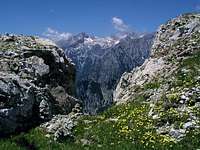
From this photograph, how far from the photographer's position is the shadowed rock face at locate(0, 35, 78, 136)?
32062mm

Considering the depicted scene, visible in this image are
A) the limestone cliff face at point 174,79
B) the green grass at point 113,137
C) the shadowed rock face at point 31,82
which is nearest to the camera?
the green grass at point 113,137

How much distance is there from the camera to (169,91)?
34.9 meters

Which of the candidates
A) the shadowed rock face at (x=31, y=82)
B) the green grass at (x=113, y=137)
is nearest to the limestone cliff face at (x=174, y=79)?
the green grass at (x=113, y=137)

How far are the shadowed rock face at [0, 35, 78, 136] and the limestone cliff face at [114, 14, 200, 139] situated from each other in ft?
22.9

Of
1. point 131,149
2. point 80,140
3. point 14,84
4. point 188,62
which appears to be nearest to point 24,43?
point 14,84

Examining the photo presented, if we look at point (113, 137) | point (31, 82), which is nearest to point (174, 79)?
point (113, 137)

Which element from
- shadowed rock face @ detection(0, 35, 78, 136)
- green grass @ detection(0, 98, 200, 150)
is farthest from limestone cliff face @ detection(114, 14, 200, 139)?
shadowed rock face @ detection(0, 35, 78, 136)

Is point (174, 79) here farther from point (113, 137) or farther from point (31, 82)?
point (31, 82)

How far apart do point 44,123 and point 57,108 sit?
21.3ft

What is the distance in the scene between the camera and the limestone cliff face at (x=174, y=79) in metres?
29.3

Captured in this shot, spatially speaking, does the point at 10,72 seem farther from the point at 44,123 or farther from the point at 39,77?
the point at 44,123

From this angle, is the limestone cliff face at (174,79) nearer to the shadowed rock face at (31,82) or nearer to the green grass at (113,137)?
the green grass at (113,137)

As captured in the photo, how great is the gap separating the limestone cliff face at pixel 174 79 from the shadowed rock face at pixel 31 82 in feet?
22.9

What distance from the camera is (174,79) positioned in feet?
124
